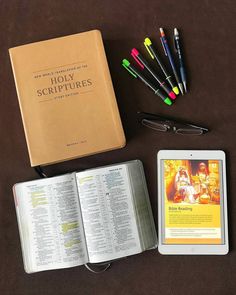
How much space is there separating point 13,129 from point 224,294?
60cm

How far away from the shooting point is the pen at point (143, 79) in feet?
2.83

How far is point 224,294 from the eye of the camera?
0.83 meters

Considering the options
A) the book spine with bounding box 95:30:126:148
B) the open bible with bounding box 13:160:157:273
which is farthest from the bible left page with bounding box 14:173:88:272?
the book spine with bounding box 95:30:126:148

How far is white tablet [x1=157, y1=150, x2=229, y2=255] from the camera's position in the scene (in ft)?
2.75

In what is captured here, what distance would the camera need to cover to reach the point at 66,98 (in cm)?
83

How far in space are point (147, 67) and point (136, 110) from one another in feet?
0.33

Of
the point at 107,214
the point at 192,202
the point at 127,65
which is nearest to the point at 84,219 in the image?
the point at 107,214

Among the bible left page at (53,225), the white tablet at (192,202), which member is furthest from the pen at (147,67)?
the bible left page at (53,225)

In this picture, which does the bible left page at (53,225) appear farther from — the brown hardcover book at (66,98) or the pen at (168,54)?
the pen at (168,54)

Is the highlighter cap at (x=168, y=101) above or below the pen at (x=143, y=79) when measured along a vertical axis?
below

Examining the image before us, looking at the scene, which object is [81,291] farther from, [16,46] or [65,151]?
[16,46]

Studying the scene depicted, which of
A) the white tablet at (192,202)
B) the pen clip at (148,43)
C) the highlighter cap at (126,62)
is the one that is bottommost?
the white tablet at (192,202)

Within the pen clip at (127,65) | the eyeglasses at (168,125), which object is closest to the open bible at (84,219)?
the eyeglasses at (168,125)

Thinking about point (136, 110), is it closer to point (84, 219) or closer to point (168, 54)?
point (168, 54)
